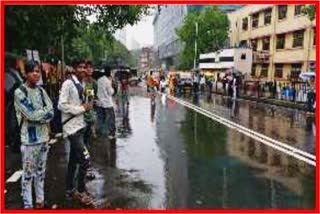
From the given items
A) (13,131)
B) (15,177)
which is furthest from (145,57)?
(15,177)

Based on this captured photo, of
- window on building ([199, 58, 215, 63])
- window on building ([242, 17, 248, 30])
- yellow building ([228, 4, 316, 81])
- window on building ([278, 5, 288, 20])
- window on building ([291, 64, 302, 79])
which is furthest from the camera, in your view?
window on building ([242, 17, 248, 30])

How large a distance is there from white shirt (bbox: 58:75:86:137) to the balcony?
4256 cm

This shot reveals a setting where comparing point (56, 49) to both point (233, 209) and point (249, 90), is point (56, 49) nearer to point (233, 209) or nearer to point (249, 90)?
point (249, 90)

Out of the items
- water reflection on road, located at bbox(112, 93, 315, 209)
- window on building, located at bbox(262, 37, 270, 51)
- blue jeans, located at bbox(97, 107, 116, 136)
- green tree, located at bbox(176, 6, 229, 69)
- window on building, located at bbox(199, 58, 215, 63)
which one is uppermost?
green tree, located at bbox(176, 6, 229, 69)

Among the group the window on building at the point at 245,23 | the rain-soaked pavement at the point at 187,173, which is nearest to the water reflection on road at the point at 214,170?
the rain-soaked pavement at the point at 187,173

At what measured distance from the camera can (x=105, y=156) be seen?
9.80 meters

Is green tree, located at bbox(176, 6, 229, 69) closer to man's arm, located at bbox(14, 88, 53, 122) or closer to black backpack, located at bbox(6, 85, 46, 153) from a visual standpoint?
black backpack, located at bbox(6, 85, 46, 153)

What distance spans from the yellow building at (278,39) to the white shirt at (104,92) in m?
27.4

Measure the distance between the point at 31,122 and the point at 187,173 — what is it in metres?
3.20

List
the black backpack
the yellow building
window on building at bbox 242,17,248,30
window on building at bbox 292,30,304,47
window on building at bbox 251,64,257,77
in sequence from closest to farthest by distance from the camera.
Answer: the black backpack
the yellow building
window on building at bbox 292,30,304,47
window on building at bbox 251,64,257,77
window on building at bbox 242,17,248,30

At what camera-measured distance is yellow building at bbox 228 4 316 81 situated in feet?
130

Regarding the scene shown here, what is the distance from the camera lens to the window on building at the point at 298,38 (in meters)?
40.8

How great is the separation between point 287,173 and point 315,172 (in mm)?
465

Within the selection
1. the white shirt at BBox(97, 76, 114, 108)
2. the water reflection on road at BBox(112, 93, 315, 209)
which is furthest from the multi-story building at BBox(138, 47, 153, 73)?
the water reflection on road at BBox(112, 93, 315, 209)
